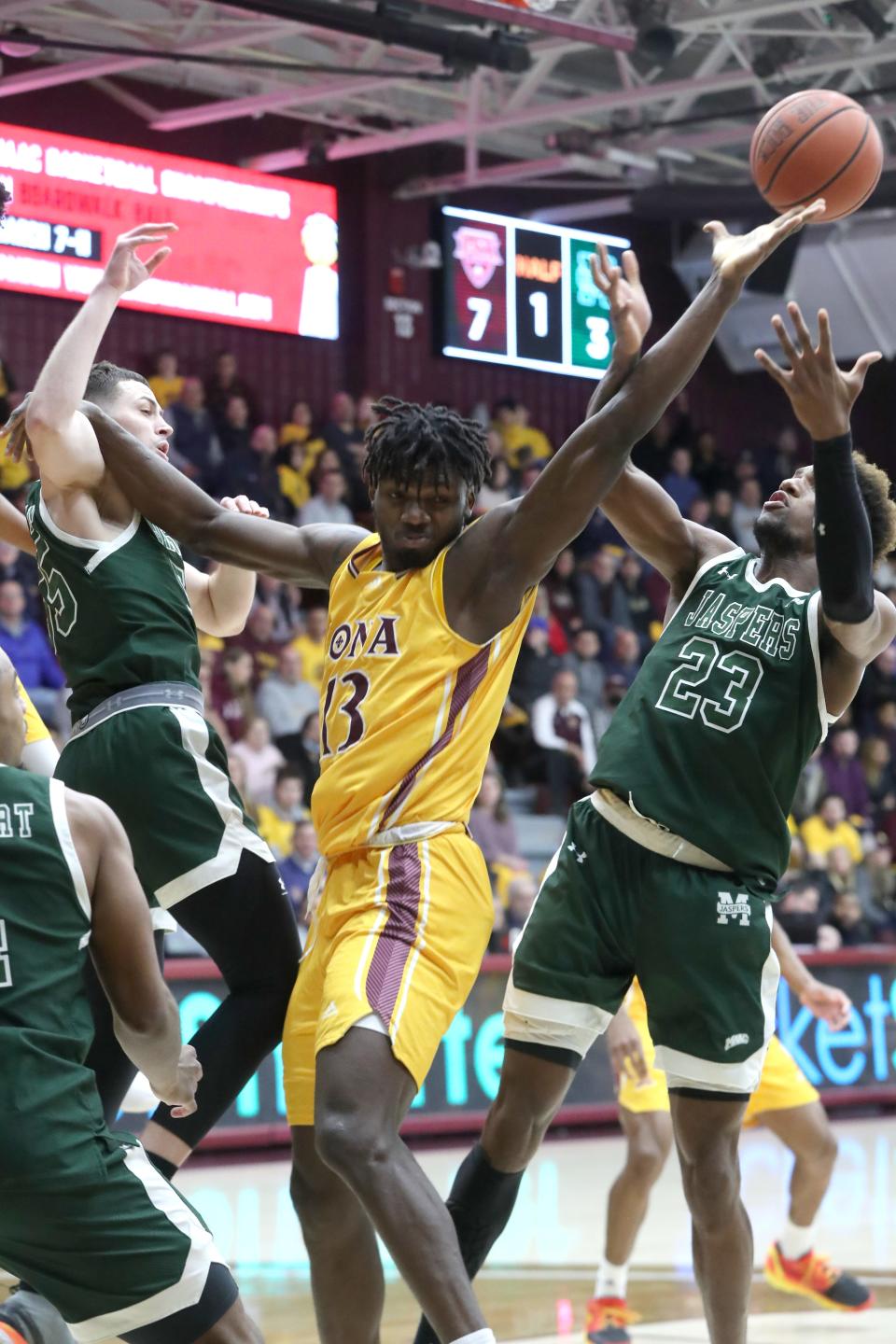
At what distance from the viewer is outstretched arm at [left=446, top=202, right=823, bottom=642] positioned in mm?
4137

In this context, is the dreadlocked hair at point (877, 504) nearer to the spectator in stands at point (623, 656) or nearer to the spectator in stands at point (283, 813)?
the spectator in stands at point (283, 813)

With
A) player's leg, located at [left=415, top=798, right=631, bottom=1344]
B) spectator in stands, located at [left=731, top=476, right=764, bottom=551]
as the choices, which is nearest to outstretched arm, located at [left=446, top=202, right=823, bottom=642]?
player's leg, located at [left=415, top=798, right=631, bottom=1344]

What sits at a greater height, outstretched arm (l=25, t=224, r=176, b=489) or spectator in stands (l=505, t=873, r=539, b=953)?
outstretched arm (l=25, t=224, r=176, b=489)

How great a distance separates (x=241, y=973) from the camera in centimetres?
460

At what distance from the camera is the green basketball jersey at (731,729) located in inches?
190

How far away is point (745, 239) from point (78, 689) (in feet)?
6.12

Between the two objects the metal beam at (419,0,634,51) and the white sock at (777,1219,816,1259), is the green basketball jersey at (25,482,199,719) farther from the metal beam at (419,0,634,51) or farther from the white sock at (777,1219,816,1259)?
the metal beam at (419,0,634,51)

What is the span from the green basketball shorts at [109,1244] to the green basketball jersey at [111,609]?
4.86ft

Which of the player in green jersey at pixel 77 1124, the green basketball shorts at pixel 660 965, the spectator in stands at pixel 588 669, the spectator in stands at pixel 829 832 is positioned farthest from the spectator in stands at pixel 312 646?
the player in green jersey at pixel 77 1124

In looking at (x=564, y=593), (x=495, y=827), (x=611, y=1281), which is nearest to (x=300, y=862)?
(x=495, y=827)

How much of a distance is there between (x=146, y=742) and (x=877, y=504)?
1985 millimetres

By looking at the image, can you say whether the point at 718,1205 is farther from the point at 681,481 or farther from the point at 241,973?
the point at 681,481

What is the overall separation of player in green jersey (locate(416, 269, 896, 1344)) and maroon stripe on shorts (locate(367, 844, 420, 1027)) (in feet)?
2.46

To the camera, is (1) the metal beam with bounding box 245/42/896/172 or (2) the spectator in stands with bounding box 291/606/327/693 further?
(1) the metal beam with bounding box 245/42/896/172
